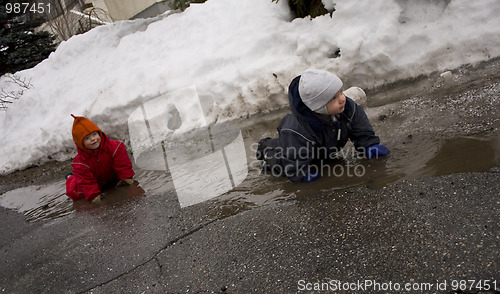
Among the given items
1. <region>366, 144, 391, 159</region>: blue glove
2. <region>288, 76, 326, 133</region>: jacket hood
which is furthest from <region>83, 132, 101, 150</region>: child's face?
<region>366, 144, 391, 159</region>: blue glove

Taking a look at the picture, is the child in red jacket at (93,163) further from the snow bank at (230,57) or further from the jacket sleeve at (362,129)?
the jacket sleeve at (362,129)

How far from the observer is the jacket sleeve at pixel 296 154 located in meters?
3.83

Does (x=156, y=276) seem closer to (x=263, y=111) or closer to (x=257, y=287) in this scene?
(x=257, y=287)

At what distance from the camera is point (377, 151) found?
396cm

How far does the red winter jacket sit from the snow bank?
1826mm

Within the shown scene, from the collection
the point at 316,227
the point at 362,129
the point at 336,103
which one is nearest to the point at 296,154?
the point at 336,103

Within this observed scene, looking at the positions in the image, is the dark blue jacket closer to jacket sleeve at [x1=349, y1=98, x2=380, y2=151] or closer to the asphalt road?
A: jacket sleeve at [x1=349, y1=98, x2=380, y2=151]

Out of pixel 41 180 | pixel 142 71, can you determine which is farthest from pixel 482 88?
pixel 41 180

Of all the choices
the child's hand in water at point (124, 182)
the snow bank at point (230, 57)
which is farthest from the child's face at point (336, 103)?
the child's hand in water at point (124, 182)

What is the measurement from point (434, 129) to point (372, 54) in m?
2.20

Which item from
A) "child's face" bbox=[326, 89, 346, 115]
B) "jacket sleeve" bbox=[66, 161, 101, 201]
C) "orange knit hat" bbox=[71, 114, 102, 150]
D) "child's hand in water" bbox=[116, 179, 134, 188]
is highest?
"orange knit hat" bbox=[71, 114, 102, 150]

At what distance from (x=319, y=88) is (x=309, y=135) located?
495 mm

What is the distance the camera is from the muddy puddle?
3.65m

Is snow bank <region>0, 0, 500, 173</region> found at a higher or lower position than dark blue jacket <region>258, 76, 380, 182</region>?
higher
